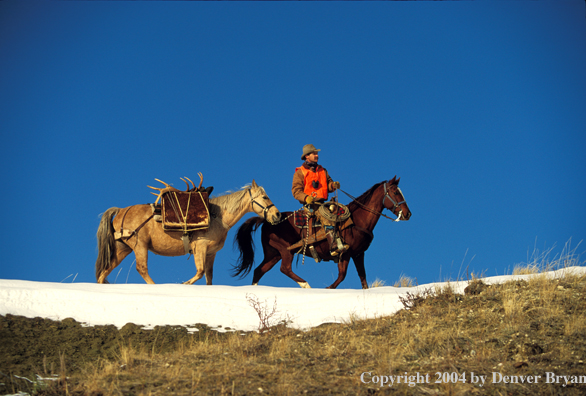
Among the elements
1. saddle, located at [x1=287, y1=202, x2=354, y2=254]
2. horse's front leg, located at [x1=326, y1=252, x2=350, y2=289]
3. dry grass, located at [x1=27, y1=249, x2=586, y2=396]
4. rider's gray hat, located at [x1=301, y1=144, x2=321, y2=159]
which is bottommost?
dry grass, located at [x1=27, y1=249, x2=586, y2=396]

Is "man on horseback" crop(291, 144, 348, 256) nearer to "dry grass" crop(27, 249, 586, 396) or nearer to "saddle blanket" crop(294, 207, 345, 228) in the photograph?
"saddle blanket" crop(294, 207, 345, 228)

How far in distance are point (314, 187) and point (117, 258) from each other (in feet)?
16.3

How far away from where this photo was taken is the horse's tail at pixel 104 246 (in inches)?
480

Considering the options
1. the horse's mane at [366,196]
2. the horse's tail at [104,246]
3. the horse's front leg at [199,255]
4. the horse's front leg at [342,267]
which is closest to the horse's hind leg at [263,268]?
the horse's front leg at [199,255]

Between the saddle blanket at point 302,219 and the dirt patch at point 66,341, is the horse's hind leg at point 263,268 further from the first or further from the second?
the dirt patch at point 66,341

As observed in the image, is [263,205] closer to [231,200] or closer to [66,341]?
[231,200]

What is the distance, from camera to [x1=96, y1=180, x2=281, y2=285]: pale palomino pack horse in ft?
39.5

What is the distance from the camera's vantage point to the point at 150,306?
29.2 feet

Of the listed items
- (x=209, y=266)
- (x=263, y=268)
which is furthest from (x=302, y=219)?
(x=209, y=266)

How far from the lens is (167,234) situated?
1209 centimetres

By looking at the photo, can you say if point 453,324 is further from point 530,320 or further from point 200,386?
point 200,386

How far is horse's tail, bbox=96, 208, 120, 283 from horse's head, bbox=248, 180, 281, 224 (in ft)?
11.1

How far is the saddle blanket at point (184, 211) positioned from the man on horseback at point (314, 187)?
216 cm

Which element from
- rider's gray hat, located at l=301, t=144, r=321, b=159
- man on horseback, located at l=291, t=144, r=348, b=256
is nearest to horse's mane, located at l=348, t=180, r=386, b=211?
man on horseback, located at l=291, t=144, r=348, b=256
